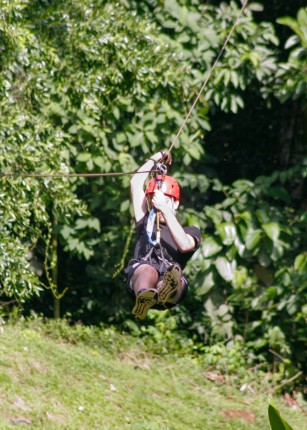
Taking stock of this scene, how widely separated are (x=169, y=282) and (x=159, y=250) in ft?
0.91

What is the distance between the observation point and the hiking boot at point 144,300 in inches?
164

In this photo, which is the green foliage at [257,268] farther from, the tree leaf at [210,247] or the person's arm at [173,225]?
the person's arm at [173,225]

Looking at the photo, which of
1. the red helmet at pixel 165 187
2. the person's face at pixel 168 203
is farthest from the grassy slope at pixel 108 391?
the red helmet at pixel 165 187

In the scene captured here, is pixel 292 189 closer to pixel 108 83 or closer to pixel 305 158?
pixel 305 158

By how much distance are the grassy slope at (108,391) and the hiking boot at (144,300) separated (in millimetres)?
1714

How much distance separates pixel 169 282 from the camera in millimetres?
4309

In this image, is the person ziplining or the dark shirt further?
the dark shirt

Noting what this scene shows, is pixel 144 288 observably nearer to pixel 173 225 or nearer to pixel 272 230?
pixel 173 225

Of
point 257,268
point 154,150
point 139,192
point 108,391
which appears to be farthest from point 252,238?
point 139,192

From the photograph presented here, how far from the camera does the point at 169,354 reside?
7.95 m

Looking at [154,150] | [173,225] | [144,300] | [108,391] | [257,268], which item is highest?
[154,150]

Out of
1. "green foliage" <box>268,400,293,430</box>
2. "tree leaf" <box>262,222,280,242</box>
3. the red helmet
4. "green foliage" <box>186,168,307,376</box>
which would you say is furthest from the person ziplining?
"green foliage" <box>186,168,307,376</box>

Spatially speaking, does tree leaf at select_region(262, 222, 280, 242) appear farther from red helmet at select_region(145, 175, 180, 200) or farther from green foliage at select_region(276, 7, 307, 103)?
red helmet at select_region(145, 175, 180, 200)

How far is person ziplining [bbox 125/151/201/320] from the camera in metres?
4.29
